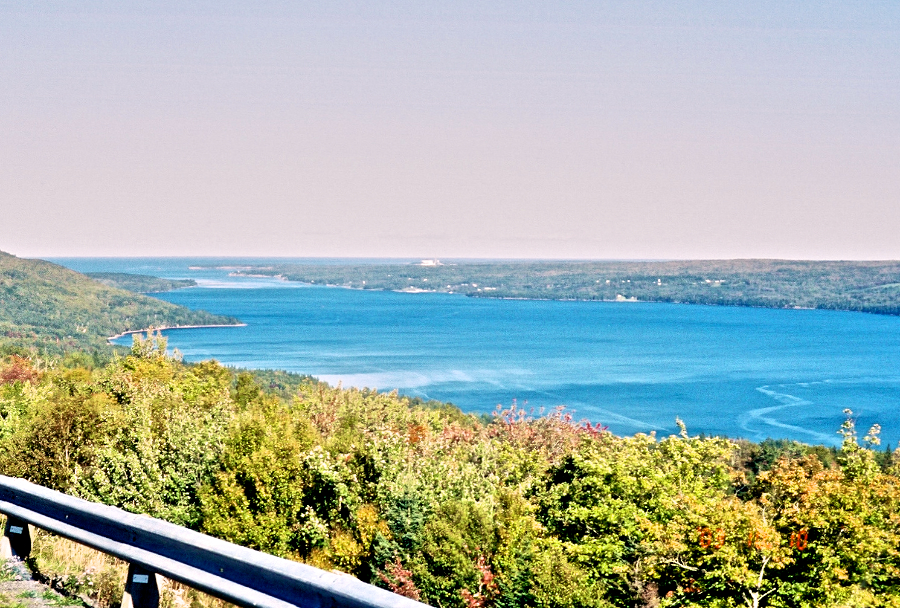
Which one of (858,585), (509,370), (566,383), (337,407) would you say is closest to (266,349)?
(509,370)

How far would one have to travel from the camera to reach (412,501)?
22547mm

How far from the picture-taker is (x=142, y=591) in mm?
6059

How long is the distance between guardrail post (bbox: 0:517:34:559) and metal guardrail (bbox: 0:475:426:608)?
0.04 ft

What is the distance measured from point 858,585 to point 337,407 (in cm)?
3641

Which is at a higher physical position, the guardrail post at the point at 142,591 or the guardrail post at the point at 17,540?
the guardrail post at the point at 142,591

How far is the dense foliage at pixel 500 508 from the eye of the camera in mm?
19359

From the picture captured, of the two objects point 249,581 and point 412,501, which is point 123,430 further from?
point 249,581

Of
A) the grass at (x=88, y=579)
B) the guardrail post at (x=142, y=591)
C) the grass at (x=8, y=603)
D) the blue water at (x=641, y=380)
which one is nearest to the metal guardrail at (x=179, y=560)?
the guardrail post at (x=142, y=591)

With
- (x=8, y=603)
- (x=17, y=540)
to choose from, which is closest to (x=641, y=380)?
(x=17, y=540)

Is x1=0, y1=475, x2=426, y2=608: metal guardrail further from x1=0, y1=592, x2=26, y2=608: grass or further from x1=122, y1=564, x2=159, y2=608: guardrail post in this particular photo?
x1=0, y1=592, x2=26, y2=608: grass

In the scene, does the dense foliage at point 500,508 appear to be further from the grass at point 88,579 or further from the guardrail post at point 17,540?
the guardrail post at point 17,540

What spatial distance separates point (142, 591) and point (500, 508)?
18.5 metres

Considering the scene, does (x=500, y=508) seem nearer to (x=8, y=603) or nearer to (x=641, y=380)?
(x=8, y=603)

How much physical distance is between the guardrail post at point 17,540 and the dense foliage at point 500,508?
12.0m
